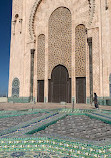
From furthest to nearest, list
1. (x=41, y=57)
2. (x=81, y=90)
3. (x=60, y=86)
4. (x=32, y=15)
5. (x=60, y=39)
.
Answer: (x=32, y=15) < (x=41, y=57) < (x=60, y=39) < (x=60, y=86) < (x=81, y=90)

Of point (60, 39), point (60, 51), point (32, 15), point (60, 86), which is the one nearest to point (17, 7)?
point (32, 15)

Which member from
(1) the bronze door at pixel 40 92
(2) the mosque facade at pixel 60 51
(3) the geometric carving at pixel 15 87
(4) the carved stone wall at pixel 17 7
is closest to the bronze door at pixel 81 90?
(2) the mosque facade at pixel 60 51

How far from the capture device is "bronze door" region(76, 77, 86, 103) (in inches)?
339

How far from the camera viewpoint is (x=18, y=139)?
5.49 feet

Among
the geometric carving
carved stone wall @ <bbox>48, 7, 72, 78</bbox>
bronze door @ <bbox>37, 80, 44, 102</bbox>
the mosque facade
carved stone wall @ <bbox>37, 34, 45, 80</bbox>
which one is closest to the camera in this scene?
the mosque facade

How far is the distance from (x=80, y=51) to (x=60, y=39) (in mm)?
1692

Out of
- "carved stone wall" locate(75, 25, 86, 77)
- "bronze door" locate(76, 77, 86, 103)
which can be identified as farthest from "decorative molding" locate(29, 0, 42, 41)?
"bronze door" locate(76, 77, 86, 103)

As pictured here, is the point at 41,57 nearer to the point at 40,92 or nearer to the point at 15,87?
the point at 40,92

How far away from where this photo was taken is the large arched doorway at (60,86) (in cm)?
929

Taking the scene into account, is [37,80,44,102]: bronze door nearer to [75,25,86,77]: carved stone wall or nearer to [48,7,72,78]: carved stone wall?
[48,7,72,78]: carved stone wall

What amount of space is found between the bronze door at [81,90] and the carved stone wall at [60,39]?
0.95m

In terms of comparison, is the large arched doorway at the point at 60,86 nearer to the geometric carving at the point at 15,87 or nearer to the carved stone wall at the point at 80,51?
the carved stone wall at the point at 80,51

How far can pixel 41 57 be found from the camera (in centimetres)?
1051

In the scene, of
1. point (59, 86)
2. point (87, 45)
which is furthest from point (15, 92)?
point (87, 45)
